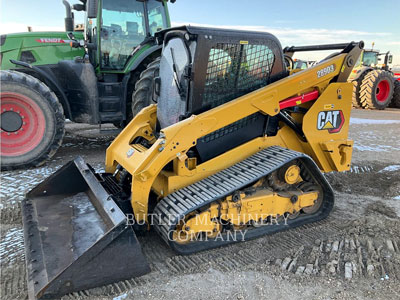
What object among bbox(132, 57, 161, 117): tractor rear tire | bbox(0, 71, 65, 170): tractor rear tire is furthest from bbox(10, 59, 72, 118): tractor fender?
bbox(132, 57, 161, 117): tractor rear tire

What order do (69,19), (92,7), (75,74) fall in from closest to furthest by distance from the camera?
1. (92,7)
2. (75,74)
3. (69,19)

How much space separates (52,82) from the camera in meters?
5.16

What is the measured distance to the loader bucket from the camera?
218cm

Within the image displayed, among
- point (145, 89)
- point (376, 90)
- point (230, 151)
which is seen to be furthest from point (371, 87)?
point (230, 151)

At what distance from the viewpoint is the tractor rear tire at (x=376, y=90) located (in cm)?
1177

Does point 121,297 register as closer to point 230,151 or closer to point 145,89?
point 230,151

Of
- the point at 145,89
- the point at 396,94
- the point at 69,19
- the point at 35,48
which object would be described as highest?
the point at 69,19

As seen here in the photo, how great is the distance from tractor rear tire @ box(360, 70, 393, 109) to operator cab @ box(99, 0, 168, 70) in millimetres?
8915

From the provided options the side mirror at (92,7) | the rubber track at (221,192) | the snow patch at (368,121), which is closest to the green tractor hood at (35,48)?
the side mirror at (92,7)

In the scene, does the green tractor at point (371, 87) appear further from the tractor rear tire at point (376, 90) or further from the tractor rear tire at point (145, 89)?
the tractor rear tire at point (145, 89)

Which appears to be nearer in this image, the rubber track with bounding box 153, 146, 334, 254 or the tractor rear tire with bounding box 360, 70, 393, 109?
the rubber track with bounding box 153, 146, 334, 254

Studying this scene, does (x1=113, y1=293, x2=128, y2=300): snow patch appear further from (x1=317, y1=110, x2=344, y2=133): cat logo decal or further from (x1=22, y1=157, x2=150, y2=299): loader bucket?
(x1=317, y1=110, x2=344, y2=133): cat logo decal

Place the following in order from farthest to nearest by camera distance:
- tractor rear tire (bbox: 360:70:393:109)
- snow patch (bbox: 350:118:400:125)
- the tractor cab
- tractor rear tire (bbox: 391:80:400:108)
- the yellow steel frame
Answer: tractor rear tire (bbox: 391:80:400:108) → tractor rear tire (bbox: 360:70:393:109) → snow patch (bbox: 350:118:400:125) → the tractor cab → the yellow steel frame

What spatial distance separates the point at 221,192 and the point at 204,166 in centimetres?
37
